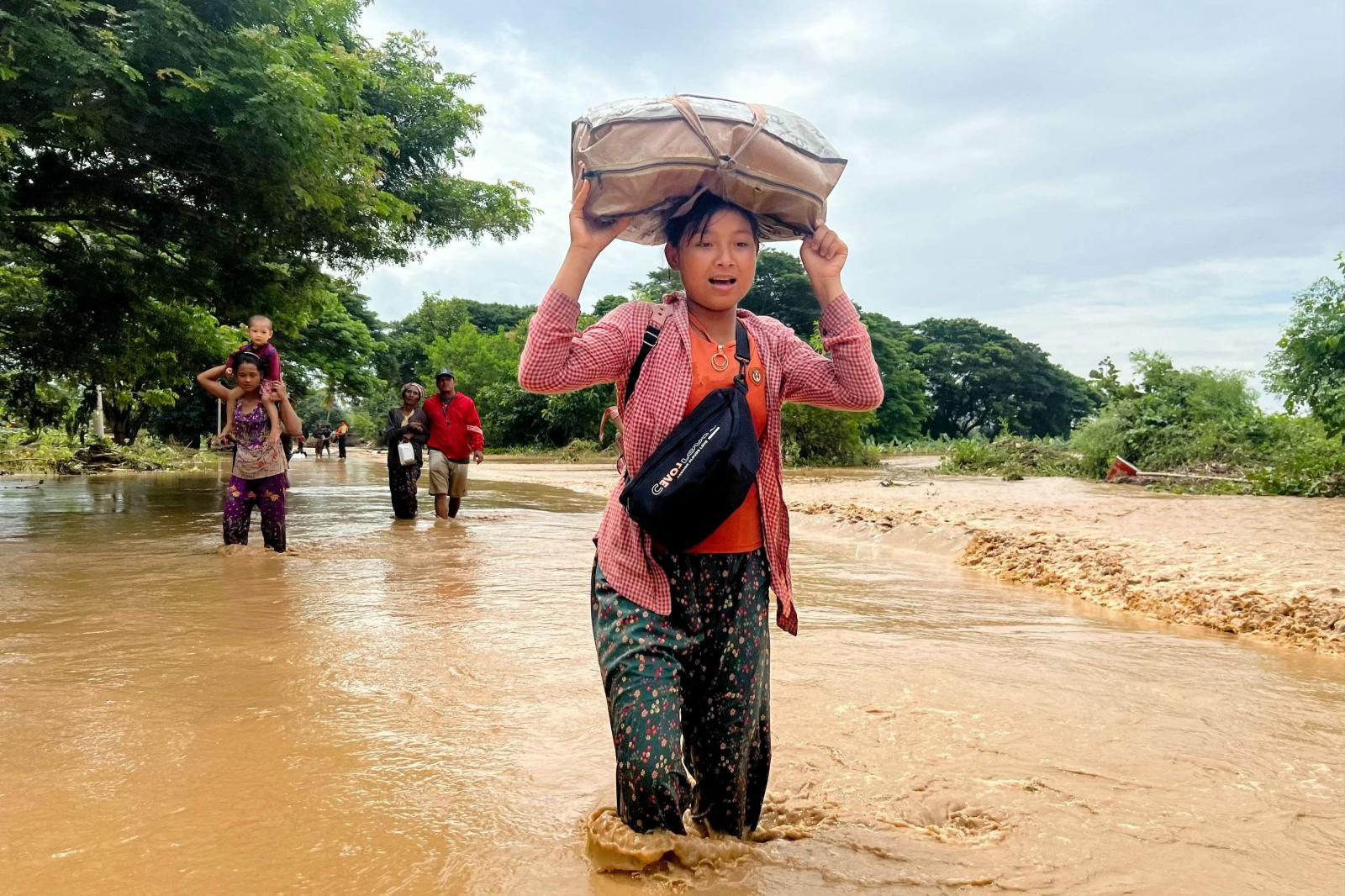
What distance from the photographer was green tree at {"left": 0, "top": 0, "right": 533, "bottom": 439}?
23.9 ft

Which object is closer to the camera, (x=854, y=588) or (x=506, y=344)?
(x=854, y=588)

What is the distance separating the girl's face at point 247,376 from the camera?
700 cm

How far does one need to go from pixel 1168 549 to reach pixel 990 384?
56.2m

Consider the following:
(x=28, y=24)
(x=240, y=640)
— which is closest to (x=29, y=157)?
(x=28, y=24)

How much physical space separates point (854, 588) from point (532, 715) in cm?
374

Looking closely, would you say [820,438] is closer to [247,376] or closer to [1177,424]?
[1177,424]

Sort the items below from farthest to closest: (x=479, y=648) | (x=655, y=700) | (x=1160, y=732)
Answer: (x=479, y=648) → (x=1160, y=732) → (x=655, y=700)

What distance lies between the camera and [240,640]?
4566 millimetres

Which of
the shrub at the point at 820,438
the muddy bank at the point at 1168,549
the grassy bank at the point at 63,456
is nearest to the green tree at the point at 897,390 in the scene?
the shrub at the point at 820,438

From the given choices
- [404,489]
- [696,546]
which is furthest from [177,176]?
[696,546]

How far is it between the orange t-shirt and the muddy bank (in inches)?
167

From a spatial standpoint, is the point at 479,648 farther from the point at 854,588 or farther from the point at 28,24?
the point at 28,24

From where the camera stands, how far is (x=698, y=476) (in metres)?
2.07

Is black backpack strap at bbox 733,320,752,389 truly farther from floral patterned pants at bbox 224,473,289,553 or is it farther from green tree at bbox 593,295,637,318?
green tree at bbox 593,295,637,318
